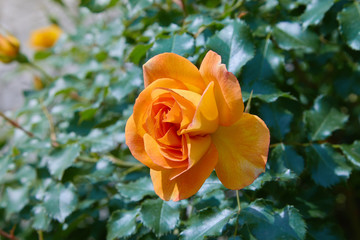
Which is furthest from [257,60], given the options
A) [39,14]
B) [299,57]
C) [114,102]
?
[39,14]

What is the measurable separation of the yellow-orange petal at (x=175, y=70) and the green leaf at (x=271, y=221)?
224mm

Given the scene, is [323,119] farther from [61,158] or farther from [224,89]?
[61,158]

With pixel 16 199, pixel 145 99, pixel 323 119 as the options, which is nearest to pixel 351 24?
pixel 323 119

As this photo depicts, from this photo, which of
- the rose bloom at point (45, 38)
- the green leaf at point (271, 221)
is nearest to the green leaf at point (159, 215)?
the green leaf at point (271, 221)

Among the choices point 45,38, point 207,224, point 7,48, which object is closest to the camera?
point 207,224

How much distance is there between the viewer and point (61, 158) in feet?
2.49

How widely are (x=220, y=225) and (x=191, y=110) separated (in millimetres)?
218

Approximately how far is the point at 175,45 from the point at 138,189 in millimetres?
305

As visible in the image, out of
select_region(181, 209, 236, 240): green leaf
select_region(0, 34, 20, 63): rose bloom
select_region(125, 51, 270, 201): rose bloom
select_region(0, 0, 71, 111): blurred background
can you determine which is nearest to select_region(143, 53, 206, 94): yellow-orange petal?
select_region(125, 51, 270, 201): rose bloom

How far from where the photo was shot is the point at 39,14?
313 cm

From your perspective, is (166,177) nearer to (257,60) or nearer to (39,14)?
(257,60)

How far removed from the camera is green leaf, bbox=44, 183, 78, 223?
2.39ft

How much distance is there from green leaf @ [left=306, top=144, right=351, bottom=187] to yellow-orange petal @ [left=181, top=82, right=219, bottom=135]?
32cm

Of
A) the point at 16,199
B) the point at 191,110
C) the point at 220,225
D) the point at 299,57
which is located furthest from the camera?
the point at 299,57
